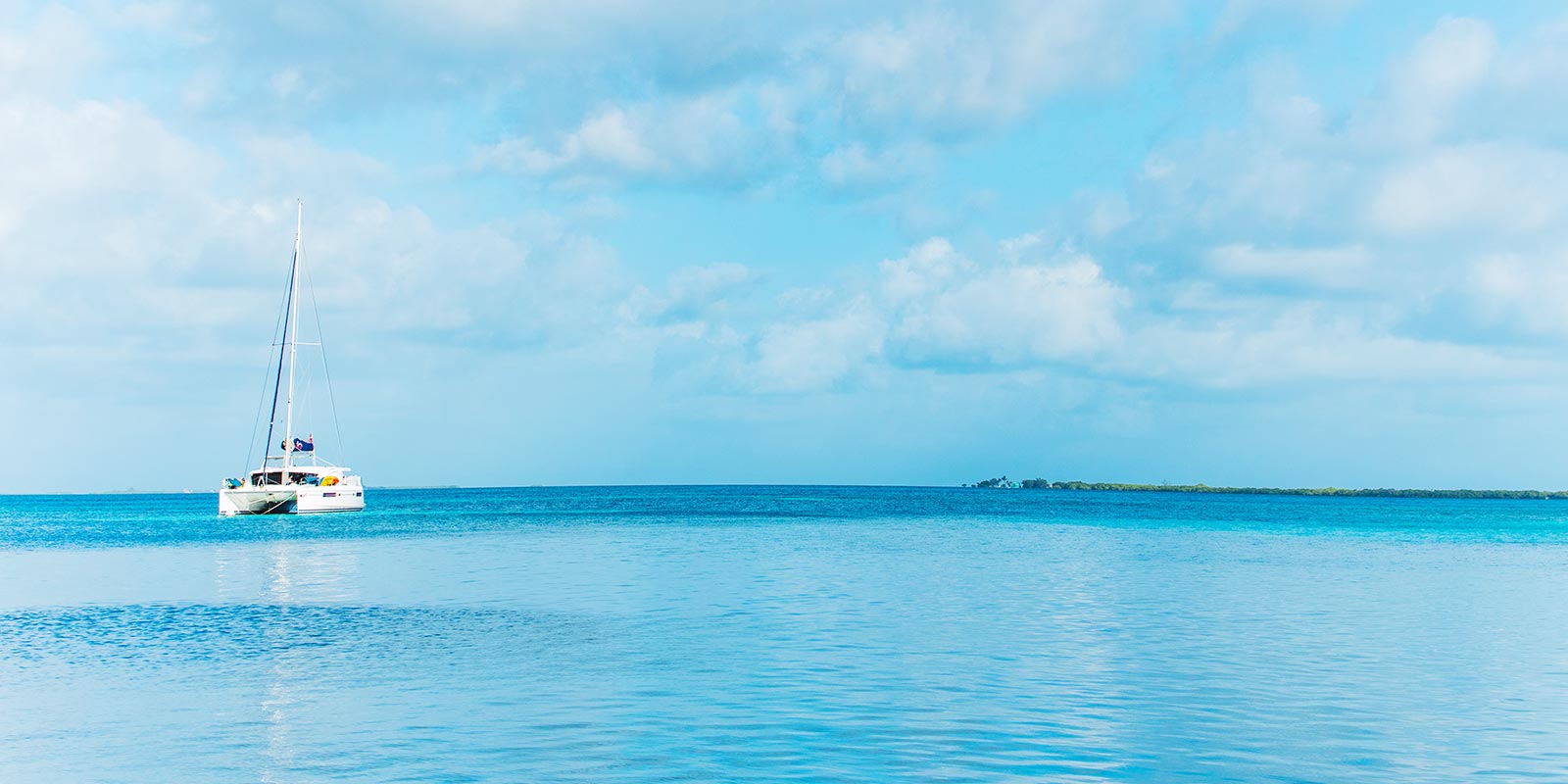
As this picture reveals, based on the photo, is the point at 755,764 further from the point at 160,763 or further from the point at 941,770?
the point at 160,763

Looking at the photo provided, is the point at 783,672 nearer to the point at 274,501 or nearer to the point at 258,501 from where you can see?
the point at 274,501

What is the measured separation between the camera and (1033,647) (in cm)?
2439

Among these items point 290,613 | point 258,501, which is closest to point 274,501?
point 258,501

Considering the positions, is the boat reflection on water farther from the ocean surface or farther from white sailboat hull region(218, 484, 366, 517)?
white sailboat hull region(218, 484, 366, 517)

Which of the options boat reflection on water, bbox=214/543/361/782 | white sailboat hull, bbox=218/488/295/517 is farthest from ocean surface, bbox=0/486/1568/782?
white sailboat hull, bbox=218/488/295/517

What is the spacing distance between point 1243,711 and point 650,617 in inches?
618

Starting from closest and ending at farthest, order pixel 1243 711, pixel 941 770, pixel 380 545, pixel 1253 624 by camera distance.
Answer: pixel 941 770, pixel 1243 711, pixel 1253 624, pixel 380 545

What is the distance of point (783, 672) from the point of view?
2144 cm

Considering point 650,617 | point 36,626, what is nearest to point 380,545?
point 36,626

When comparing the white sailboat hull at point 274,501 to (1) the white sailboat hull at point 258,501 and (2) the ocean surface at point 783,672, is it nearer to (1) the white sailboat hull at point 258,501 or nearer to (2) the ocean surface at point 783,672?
(1) the white sailboat hull at point 258,501

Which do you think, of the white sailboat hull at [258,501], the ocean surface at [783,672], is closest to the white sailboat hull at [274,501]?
the white sailboat hull at [258,501]

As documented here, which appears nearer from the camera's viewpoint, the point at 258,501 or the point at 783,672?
the point at 783,672

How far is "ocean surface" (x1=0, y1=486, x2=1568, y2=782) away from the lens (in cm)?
1523

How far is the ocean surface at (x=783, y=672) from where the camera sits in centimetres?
1523
